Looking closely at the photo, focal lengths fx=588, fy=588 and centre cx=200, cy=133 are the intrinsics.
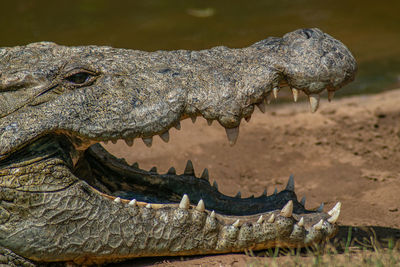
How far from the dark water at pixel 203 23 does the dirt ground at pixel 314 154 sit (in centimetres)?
201

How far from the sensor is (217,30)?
12.0 metres

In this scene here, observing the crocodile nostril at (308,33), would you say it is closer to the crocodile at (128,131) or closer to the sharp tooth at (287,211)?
the crocodile at (128,131)

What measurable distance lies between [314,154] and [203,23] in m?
5.80

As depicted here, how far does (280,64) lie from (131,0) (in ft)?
34.2

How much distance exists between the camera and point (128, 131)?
13.6ft

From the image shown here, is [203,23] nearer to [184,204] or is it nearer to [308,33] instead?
[308,33]

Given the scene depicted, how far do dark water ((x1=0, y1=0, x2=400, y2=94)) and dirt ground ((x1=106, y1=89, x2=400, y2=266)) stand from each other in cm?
201

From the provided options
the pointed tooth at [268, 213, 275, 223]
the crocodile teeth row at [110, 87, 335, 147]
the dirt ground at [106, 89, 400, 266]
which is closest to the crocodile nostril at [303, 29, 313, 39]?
the crocodile teeth row at [110, 87, 335, 147]

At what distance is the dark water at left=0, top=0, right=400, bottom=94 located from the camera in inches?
438

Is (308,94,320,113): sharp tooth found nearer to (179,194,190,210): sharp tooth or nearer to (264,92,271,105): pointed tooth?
(264,92,271,105): pointed tooth

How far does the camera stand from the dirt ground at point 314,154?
6199 millimetres

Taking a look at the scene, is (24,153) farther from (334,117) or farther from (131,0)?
(131,0)

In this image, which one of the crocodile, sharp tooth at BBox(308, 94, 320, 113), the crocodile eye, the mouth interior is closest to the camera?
the crocodile

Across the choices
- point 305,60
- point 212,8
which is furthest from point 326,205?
point 212,8
